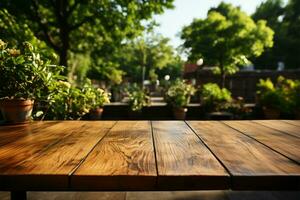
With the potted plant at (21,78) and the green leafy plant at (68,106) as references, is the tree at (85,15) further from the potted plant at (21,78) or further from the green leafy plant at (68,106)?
the potted plant at (21,78)

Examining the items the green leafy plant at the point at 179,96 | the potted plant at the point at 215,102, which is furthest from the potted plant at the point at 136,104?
the potted plant at the point at 215,102

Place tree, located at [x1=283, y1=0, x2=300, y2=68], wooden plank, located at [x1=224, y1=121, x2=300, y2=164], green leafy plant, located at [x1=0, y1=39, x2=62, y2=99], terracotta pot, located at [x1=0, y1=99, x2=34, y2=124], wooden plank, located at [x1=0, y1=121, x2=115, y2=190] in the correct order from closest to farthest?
1. wooden plank, located at [x1=0, y1=121, x2=115, y2=190]
2. wooden plank, located at [x1=224, y1=121, x2=300, y2=164]
3. terracotta pot, located at [x1=0, y1=99, x2=34, y2=124]
4. green leafy plant, located at [x1=0, y1=39, x2=62, y2=99]
5. tree, located at [x1=283, y1=0, x2=300, y2=68]

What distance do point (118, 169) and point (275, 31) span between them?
3457 cm

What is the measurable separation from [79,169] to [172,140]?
2.07 feet

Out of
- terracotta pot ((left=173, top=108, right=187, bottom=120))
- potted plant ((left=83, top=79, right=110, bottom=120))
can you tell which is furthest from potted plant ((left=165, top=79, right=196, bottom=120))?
potted plant ((left=83, top=79, right=110, bottom=120))

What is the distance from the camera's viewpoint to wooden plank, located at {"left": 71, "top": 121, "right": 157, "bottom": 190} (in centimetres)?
89

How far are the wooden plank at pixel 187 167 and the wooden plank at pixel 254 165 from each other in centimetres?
4

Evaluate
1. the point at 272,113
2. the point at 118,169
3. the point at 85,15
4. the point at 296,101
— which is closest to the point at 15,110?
the point at 118,169

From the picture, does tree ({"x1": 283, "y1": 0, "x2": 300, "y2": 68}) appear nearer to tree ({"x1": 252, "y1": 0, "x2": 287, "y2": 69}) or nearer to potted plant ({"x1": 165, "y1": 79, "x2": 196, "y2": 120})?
tree ({"x1": 252, "y1": 0, "x2": 287, "y2": 69})

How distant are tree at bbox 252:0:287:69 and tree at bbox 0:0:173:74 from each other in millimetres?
23259

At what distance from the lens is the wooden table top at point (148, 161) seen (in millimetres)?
894

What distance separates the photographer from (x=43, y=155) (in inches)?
44.3

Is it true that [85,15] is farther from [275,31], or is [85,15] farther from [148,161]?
[275,31]

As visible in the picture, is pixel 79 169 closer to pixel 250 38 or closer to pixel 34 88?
pixel 34 88
